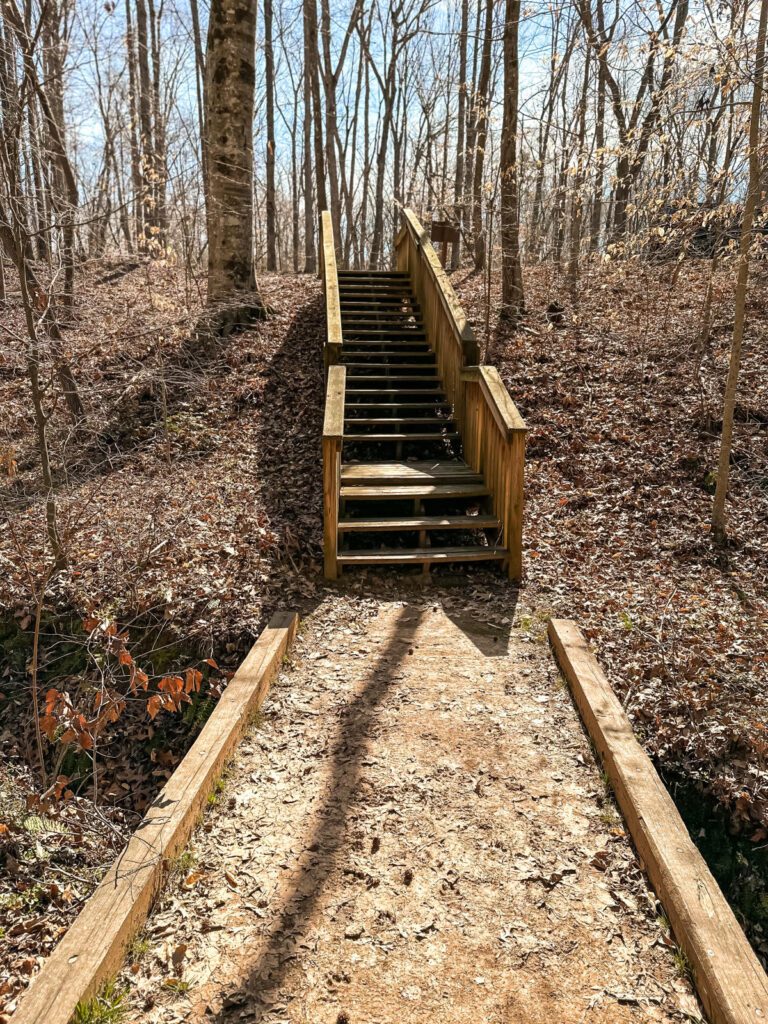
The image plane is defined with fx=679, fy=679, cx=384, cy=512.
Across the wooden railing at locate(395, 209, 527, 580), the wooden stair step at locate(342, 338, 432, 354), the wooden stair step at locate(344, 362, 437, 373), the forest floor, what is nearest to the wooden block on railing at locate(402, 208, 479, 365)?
the wooden railing at locate(395, 209, 527, 580)

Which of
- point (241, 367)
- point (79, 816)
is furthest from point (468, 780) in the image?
point (241, 367)

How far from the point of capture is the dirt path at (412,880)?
8.02ft

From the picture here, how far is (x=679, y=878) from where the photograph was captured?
8.95 feet

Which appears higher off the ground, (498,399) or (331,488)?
(498,399)

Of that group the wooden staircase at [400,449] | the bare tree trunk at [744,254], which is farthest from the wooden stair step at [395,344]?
the bare tree trunk at [744,254]

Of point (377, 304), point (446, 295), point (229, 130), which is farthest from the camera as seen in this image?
point (377, 304)

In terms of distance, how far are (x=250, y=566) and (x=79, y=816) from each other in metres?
2.53

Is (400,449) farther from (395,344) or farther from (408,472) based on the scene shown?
(395,344)

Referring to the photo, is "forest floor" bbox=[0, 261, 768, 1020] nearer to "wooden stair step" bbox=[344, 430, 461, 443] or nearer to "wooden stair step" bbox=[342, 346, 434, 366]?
"wooden stair step" bbox=[342, 346, 434, 366]

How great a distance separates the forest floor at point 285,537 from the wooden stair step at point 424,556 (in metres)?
0.19

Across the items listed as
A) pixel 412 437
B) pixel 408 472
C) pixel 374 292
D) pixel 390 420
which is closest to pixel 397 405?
pixel 390 420

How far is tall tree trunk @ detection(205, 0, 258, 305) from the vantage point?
983 centimetres

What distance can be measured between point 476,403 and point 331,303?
10.00 ft

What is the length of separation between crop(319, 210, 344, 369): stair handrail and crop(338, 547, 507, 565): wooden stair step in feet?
8.78
